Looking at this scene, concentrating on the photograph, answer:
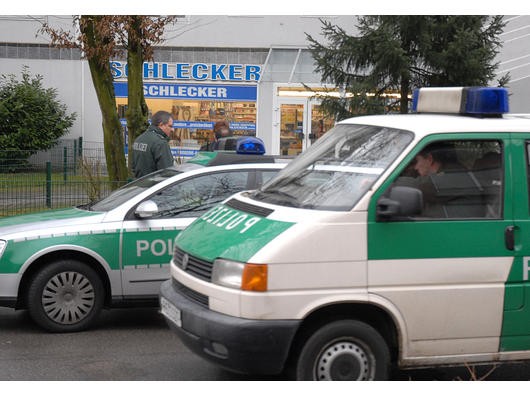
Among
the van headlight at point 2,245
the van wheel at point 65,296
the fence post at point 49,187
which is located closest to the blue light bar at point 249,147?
the van wheel at point 65,296

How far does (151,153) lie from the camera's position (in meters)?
10.3

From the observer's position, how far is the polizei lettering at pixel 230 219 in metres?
5.26

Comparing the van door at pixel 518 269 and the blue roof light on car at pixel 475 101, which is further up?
the blue roof light on car at pixel 475 101

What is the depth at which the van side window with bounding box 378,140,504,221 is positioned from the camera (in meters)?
5.23

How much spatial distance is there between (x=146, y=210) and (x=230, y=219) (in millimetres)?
2047

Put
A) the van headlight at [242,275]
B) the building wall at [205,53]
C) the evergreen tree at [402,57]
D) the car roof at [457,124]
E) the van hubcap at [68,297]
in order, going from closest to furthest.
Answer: the van headlight at [242,275]
the car roof at [457,124]
the van hubcap at [68,297]
the evergreen tree at [402,57]
the building wall at [205,53]

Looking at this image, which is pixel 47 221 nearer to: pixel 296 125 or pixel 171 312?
pixel 171 312

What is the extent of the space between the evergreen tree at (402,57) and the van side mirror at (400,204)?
922cm

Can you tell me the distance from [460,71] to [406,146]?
9766mm

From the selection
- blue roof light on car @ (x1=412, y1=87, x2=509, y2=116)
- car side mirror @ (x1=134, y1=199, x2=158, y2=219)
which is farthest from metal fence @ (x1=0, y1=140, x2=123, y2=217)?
blue roof light on car @ (x1=412, y1=87, x2=509, y2=116)

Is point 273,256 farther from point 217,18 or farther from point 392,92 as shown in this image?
point 217,18

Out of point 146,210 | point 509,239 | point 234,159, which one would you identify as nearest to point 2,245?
point 146,210

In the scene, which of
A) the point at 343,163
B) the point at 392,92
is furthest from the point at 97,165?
the point at 343,163

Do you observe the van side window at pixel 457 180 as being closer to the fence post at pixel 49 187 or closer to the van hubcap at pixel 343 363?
the van hubcap at pixel 343 363
